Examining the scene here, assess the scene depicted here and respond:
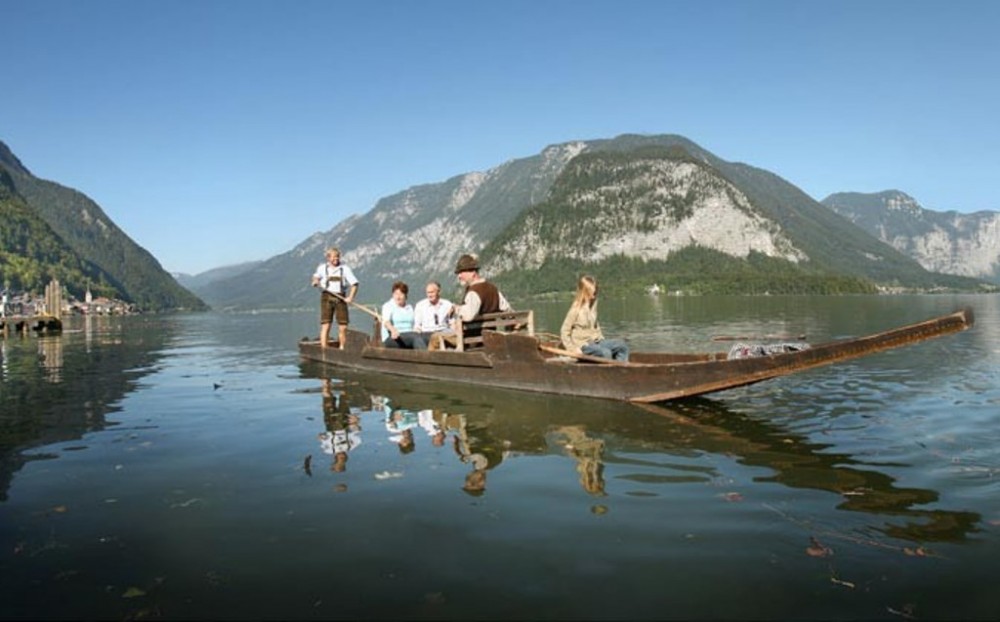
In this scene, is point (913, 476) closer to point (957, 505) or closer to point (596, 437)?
point (957, 505)

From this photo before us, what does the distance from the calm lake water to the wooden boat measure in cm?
51

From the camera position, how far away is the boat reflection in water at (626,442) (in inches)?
271

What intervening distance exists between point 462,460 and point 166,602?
14.8 feet

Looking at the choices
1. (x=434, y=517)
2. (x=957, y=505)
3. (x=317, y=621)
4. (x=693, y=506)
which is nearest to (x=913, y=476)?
(x=957, y=505)

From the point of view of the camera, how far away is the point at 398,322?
19266mm

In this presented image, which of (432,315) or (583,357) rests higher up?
(432,315)

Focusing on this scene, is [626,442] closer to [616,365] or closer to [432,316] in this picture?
[616,365]

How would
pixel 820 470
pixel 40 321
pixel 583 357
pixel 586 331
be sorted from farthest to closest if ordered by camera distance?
pixel 40 321 → pixel 586 331 → pixel 583 357 → pixel 820 470

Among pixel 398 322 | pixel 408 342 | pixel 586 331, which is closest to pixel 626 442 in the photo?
pixel 586 331

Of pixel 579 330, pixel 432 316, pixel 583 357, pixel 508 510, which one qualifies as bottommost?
pixel 508 510

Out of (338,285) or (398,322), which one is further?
(338,285)

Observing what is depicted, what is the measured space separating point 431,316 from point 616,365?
710 cm

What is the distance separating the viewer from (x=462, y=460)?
8.91 m

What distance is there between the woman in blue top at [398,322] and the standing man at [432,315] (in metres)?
0.30
